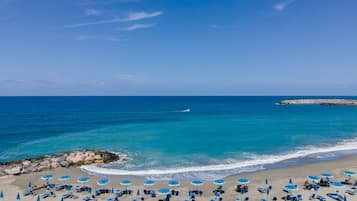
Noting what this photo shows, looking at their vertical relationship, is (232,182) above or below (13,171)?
below

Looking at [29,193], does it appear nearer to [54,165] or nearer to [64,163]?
[54,165]

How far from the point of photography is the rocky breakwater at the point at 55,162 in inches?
1123

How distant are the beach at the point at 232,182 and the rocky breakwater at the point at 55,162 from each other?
3.66 feet

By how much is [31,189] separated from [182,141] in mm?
24427

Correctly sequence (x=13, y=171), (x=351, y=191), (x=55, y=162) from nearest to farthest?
1. (x=351, y=191)
2. (x=13, y=171)
3. (x=55, y=162)

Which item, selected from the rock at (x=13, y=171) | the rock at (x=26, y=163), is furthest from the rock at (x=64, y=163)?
the rock at (x=13, y=171)

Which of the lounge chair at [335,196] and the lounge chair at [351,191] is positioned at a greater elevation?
the lounge chair at [351,191]

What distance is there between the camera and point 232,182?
24.4m

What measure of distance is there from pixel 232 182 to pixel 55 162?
20357 mm

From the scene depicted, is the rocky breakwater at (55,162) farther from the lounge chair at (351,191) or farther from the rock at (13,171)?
the lounge chair at (351,191)

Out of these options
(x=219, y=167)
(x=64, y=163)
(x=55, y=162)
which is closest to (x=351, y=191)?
(x=219, y=167)

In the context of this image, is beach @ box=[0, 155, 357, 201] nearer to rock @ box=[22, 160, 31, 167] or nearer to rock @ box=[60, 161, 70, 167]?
rock @ box=[60, 161, 70, 167]

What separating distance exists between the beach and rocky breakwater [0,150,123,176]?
1115 millimetres

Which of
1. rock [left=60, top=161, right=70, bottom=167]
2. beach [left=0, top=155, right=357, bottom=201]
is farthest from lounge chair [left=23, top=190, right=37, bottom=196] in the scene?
rock [left=60, top=161, right=70, bottom=167]
